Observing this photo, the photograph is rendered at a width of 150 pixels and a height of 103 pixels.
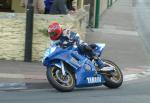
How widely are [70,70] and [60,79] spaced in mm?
325

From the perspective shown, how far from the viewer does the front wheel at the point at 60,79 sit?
410 inches

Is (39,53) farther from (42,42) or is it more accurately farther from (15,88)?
(15,88)

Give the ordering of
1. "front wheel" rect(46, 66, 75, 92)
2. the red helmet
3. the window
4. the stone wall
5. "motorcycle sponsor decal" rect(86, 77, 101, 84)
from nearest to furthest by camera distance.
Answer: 1. "front wheel" rect(46, 66, 75, 92)
2. the red helmet
3. "motorcycle sponsor decal" rect(86, 77, 101, 84)
4. the stone wall
5. the window

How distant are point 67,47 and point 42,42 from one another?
3349 mm

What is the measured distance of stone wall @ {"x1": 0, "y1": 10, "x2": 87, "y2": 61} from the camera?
14.0 meters

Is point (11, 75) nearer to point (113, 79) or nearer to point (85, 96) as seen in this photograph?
point (113, 79)

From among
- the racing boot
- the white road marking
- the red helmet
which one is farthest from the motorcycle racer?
the white road marking

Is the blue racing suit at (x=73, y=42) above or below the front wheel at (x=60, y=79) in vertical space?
above

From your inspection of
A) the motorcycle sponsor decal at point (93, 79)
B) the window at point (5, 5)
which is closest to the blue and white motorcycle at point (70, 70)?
the motorcycle sponsor decal at point (93, 79)

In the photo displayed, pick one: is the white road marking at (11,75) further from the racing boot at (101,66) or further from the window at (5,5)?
the window at (5,5)

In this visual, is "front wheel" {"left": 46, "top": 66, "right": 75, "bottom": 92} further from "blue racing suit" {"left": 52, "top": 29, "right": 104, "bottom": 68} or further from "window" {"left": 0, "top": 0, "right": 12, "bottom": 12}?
"window" {"left": 0, "top": 0, "right": 12, "bottom": 12}

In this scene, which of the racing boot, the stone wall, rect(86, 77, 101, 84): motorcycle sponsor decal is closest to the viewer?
rect(86, 77, 101, 84): motorcycle sponsor decal

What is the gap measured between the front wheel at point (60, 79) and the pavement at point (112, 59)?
2.84 feet

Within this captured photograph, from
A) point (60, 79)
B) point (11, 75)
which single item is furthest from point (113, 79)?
point (11, 75)
